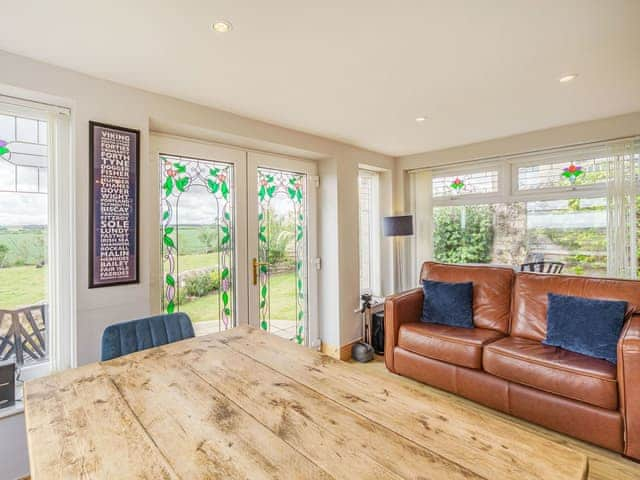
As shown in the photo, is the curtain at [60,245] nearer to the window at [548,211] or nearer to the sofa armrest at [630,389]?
the sofa armrest at [630,389]

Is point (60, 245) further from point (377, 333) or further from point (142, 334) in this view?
point (377, 333)

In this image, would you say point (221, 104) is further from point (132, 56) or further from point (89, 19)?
point (89, 19)

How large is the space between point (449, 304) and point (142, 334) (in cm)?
248

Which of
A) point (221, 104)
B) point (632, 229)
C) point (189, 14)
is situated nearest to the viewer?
point (189, 14)

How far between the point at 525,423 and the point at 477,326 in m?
0.80

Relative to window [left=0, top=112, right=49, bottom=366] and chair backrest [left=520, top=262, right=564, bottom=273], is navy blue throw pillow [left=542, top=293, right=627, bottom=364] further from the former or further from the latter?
window [left=0, top=112, right=49, bottom=366]

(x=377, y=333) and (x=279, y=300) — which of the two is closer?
(x=279, y=300)

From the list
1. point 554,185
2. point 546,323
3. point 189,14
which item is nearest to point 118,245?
point 189,14

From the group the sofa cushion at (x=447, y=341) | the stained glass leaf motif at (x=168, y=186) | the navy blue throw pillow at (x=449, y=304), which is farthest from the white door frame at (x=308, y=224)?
the navy blue throw pillow at (x=449, y=304)

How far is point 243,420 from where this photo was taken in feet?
3.20

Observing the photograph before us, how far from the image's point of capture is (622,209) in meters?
3.00

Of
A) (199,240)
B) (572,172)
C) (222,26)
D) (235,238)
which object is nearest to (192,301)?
(199,240)

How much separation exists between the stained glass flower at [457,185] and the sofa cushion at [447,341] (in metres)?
1.88

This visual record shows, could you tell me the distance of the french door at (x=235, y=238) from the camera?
2604 mm
